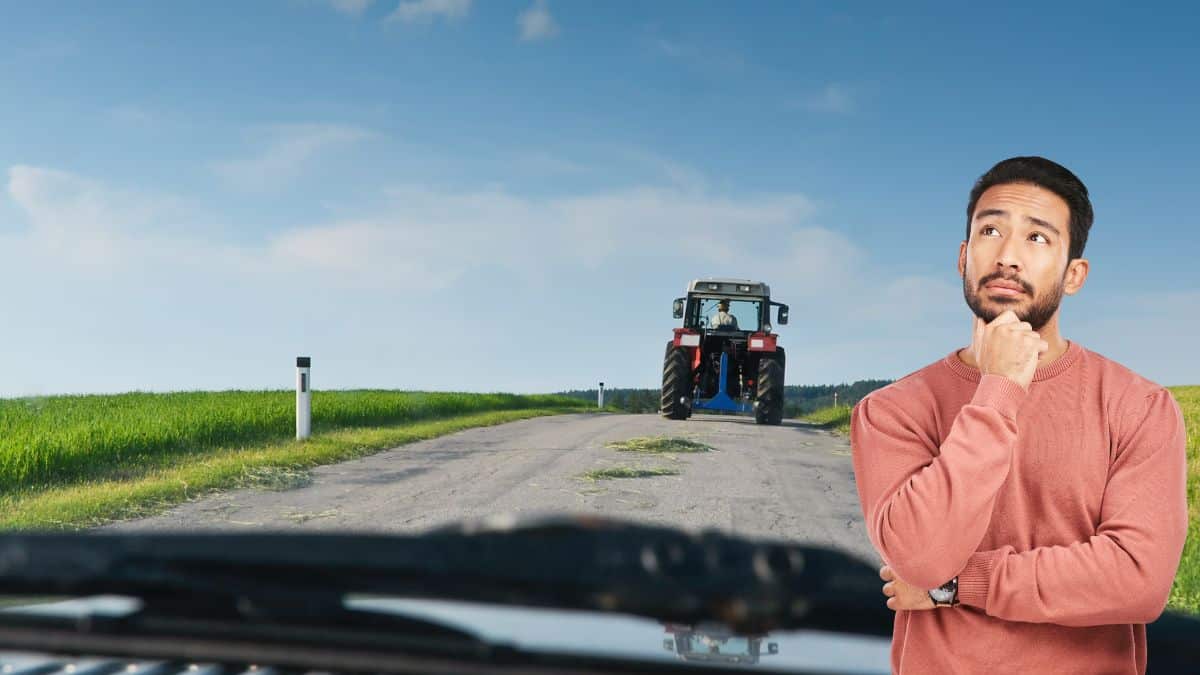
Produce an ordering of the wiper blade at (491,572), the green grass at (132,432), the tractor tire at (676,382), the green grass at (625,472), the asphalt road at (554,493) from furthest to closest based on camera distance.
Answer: the tractor tire at (676,382) → the green grass at (132,432) → the green grass at (625,472) → the asphalt road at (554,493) → the wiper blade at (491,572)

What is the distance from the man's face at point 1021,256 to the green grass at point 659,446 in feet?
30.4

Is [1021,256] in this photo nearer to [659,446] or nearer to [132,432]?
[659,446]

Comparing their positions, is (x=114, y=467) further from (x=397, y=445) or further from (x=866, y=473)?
(x=866, y=473)

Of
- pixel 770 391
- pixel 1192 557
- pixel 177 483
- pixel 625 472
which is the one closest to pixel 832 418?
pixel 770 391

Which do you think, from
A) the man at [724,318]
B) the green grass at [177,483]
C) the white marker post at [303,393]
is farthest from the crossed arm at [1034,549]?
the man at [724,318]

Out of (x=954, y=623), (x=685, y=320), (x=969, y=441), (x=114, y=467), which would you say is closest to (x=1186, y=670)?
(x=954, y=623)

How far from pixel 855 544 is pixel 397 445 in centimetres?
702

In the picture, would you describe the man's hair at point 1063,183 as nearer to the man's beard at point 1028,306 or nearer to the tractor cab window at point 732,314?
the man's beard at point 1028,306

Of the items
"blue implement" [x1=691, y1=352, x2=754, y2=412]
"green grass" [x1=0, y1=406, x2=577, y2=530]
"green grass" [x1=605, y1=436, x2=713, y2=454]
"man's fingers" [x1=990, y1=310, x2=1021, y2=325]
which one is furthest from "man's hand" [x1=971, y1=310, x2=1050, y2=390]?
"blue implement" [x1=691, y1=352, x2=754, y2=412]

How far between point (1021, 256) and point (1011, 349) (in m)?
0.12

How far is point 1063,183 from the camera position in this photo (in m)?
1.10

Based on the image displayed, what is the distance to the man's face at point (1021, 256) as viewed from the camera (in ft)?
3.54

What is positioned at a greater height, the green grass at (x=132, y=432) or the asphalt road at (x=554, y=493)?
the green grass at (x=132, y=432)

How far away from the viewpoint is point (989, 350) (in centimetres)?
104
